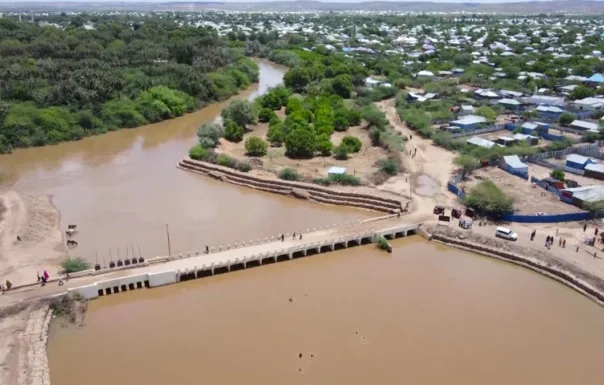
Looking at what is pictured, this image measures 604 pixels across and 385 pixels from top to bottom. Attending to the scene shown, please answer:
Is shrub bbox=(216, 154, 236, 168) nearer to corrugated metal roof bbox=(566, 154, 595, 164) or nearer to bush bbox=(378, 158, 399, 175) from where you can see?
bush bbox=(378, 158, 399, 175)

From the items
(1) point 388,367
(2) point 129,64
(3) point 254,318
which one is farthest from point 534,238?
(2) point 129,64

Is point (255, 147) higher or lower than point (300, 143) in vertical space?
lower

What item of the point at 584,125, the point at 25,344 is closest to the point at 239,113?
the point at 25,344

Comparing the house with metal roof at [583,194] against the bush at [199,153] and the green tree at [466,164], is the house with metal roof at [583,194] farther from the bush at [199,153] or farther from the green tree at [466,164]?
the bush at [199,153]

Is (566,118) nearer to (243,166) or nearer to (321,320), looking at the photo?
(243,166)

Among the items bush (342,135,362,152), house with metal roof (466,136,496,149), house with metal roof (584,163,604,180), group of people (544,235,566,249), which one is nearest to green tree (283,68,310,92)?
bush (342,135,362,152)

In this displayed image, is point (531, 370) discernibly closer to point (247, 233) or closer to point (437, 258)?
point (437, 258)
